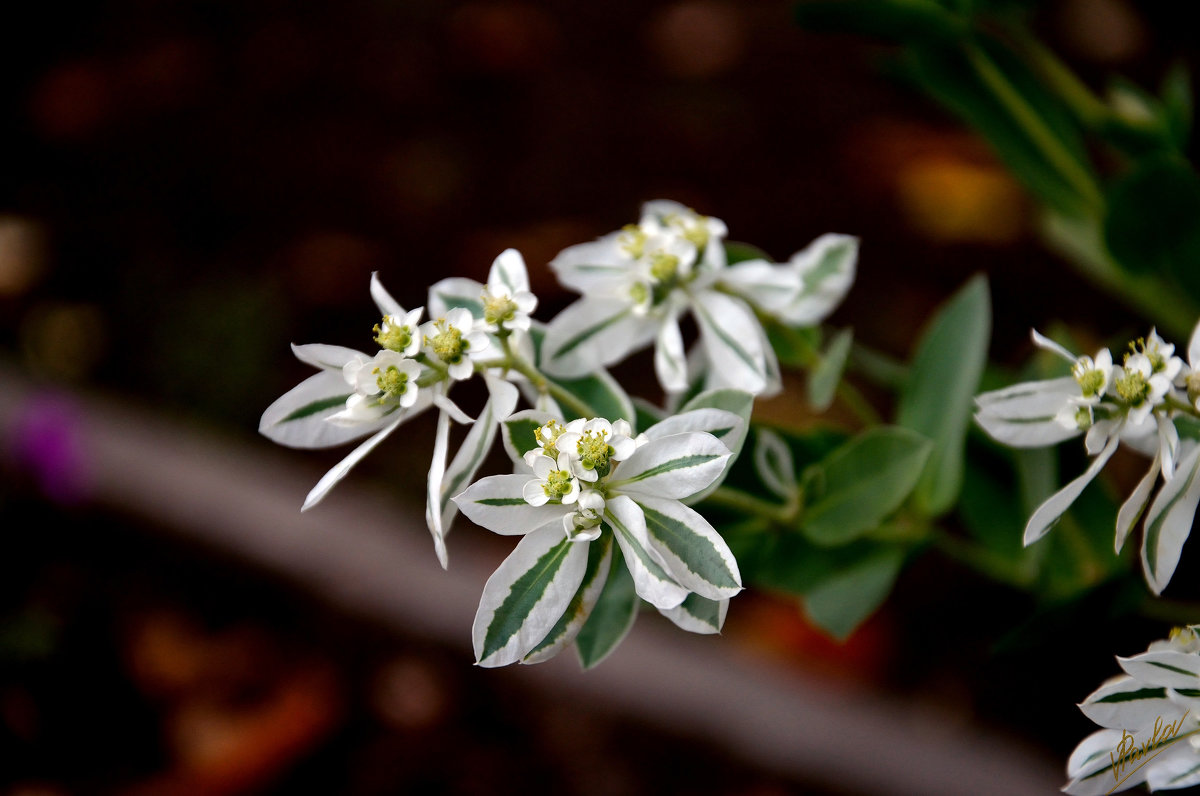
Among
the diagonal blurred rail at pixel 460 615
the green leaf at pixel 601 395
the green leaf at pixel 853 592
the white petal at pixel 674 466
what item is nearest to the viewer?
the white petal at pixel 674 466

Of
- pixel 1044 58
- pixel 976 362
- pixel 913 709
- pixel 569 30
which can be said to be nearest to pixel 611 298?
pixel 976 362

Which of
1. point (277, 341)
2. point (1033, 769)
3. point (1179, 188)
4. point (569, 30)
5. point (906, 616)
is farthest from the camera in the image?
point (569, 30)

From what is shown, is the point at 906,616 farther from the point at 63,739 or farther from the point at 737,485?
the point at 63,739

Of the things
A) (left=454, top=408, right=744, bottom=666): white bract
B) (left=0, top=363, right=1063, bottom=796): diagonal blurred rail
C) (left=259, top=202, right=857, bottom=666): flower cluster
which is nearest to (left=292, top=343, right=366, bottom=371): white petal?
(left=259, top=202, right=857, bottom=666): flower cluster

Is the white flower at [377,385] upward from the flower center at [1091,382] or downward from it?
downward

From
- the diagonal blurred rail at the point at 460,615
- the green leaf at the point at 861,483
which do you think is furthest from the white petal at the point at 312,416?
the diagonal blurred rail at the point at 460,615

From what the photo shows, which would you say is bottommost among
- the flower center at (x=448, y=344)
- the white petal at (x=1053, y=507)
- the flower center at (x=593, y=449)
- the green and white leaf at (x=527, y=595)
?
the green and white leaf at (x=527, y=595)

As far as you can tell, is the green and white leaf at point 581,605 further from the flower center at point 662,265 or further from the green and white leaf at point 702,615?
the flower center at point 662,265
